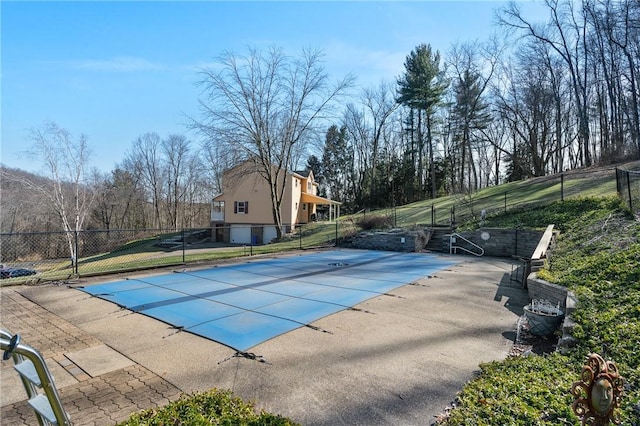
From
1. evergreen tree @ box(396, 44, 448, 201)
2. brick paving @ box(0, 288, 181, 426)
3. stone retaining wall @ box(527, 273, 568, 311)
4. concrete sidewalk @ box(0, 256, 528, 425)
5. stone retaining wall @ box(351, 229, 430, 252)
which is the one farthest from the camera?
evergreen tree @ box(396, 44, 448, 201)

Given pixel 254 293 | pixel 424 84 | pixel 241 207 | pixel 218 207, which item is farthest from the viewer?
pixel 424 84

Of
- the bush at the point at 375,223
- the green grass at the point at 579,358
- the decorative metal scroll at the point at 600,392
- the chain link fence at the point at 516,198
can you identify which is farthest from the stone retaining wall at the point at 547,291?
the bush at the point at 375,223

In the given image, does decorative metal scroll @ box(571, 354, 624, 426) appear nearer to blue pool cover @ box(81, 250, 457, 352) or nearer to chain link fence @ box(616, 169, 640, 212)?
blue pool cover @ box(81, 250, 457, 352)

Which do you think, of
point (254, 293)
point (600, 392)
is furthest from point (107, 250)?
point (600, 392)

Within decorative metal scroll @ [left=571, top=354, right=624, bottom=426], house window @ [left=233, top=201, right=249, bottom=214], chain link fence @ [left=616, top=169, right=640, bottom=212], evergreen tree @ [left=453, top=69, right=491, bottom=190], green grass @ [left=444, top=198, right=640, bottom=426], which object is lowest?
green grass @ [left=444, top=198, right=640, bottom=426]

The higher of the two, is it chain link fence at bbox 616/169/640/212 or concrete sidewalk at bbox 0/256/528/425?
chain link fence at bbox 616/169/640/212

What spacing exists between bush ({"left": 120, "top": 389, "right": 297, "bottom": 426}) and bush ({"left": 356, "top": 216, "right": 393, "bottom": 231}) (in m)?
17.5

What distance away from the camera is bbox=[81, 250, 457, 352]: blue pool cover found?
549cm

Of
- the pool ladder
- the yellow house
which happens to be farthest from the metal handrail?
the pool ladder

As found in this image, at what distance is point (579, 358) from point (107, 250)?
30.0m

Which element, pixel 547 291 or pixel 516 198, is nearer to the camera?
pixel 547 291

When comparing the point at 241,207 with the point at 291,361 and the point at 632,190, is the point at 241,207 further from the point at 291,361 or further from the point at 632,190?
the point at 291,361

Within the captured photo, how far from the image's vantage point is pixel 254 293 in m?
7.63

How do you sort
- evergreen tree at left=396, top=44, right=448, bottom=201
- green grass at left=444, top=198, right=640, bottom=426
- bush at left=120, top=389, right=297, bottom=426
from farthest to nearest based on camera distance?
evergreen tree at left=396, top=44, right=448, bottom=201 < green grass at left=444, top=198, right=640, bottom=426 < bush at left=120, top=389, right=297, bottom=426
